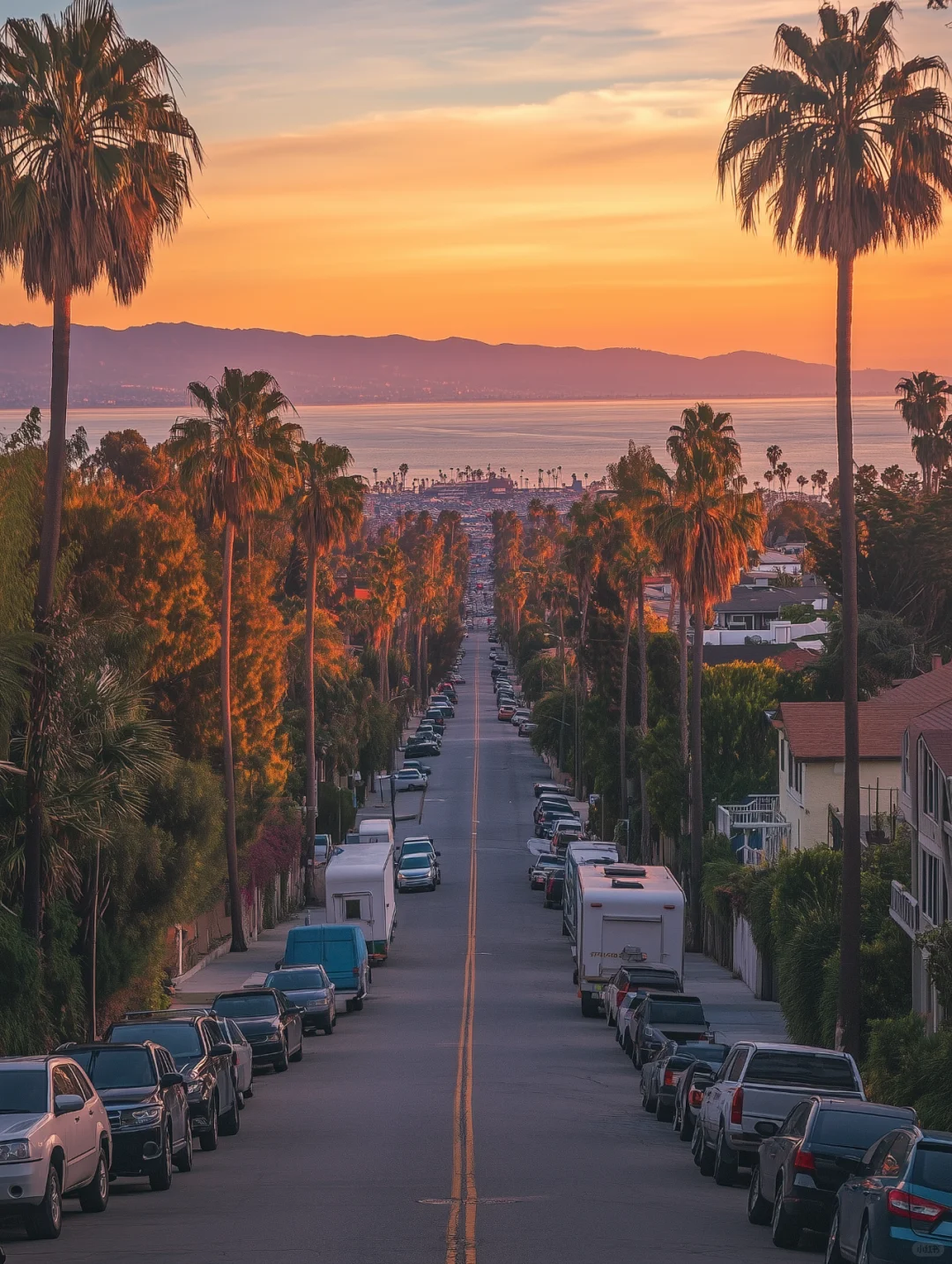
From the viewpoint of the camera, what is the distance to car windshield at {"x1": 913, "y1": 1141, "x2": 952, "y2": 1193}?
1247 cm

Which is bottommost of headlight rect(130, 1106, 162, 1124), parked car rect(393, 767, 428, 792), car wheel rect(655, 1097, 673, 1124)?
car wheel rect(655, 1097, 673, 1124)

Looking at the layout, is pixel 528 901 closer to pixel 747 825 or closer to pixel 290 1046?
pixel 747 825

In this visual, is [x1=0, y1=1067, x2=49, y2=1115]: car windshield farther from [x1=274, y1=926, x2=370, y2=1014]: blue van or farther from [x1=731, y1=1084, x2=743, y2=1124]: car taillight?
[x1=274, y1=926, x2=370, y2=1014]: blue van

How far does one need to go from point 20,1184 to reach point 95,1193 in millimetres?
2389

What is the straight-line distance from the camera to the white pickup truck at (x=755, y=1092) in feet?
62.5

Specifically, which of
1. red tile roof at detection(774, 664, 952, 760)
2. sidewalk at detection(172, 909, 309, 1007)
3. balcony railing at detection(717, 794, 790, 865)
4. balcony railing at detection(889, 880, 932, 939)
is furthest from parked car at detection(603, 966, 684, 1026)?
balcony railing at detection(717, 794, 790, 865)

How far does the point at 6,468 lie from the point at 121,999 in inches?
447

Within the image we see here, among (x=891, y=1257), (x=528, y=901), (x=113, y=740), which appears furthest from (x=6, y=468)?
(x=528, y=901)

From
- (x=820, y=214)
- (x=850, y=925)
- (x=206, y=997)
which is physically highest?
(x=820, y=214)

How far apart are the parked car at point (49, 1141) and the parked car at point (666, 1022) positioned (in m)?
14.5

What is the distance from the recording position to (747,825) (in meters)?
54.5

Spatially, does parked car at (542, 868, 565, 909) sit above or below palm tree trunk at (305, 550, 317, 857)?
below

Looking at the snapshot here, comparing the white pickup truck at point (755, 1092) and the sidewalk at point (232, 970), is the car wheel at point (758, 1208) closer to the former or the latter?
the white pickup truck at point (755, 1092)

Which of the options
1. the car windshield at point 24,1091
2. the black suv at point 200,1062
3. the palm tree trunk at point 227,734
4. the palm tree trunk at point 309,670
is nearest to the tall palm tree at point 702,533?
the palm tree trunk at point 227,734
